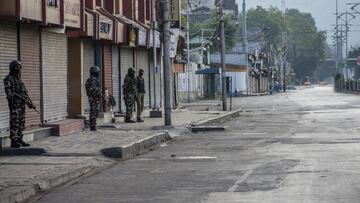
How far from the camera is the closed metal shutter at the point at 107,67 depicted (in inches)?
1110

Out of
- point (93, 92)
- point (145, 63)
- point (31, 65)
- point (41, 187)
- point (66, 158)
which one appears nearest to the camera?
point (41, 187)

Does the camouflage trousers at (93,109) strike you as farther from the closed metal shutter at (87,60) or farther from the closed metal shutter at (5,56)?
the closed metal shutter at (87,60)

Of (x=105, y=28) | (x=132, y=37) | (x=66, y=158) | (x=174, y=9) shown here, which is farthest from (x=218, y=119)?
(x=66, y=158)

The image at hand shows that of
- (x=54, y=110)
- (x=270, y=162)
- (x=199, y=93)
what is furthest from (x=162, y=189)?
(x=199, y=93)

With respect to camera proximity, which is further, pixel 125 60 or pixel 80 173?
pixel 125 60

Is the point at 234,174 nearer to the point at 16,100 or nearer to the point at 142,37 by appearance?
the point at 16,100

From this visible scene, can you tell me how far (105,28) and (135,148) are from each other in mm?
8996

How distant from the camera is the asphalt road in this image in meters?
11.2

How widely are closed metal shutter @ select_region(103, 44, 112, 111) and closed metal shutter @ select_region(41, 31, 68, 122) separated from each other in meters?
5.01

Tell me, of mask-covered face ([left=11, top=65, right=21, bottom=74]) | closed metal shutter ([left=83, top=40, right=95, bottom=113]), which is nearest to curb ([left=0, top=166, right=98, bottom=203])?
mask-covered face ([left=11, top=65, right=21, bottom=74])

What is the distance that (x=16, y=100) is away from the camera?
650 inches

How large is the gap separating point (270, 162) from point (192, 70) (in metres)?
51.9

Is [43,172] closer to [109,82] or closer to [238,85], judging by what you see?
[109,82]

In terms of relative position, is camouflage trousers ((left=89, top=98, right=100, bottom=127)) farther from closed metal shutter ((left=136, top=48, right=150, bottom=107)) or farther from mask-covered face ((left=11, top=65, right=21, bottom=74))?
closed metal shutter ((left=136, top=48, right=150, bottom=107))
